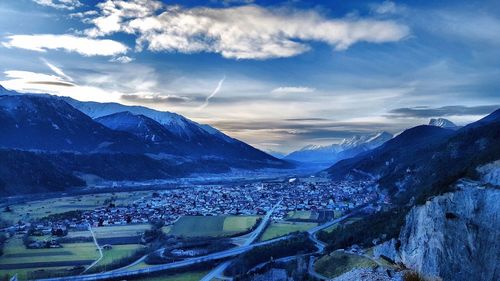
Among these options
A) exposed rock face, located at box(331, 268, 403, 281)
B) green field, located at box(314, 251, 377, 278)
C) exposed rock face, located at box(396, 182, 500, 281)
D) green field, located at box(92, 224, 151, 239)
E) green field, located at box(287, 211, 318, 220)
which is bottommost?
green field, located at box(92, 224, 151, 239)

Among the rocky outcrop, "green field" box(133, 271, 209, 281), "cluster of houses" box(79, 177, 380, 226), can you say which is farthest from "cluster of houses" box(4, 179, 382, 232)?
the rocky outcrop

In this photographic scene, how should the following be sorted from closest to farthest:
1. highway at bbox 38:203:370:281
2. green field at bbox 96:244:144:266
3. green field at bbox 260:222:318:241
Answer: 1. highway at bbox 38:203:370:281
2. green field at bbox 96:244:144:266
3. green field at bbox 260:222:318:241

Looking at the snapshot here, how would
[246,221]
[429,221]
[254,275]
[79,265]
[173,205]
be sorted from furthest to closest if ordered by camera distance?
[173,205]
[246,221]
[79,265]
[254,275]
[429,221]

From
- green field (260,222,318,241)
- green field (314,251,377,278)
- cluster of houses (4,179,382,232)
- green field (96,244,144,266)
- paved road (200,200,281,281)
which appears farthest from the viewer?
cluster of houses (4,179,382,232)

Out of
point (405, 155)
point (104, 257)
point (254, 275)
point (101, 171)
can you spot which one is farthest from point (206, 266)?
point (101, 171)

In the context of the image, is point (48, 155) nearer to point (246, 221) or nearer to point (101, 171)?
point (101, 171)

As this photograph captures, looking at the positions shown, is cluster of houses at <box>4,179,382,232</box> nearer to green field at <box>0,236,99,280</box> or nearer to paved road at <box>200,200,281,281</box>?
paved road at <box>200,200,281,281</box>

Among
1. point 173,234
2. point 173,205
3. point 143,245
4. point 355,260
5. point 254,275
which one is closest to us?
point 355,260
